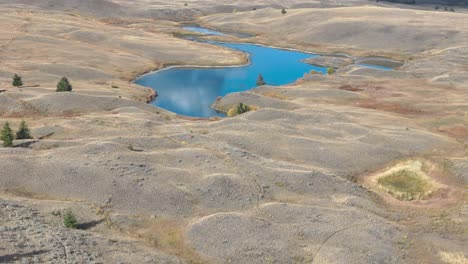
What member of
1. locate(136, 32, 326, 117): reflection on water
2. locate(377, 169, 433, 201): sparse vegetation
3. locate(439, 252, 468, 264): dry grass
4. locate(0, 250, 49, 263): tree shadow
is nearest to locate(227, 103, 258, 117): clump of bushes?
locate(136, 32, 326, 117): reflection on water

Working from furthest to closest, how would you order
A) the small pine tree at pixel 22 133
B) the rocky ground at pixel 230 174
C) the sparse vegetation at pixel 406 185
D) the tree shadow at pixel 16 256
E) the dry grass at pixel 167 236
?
the small pine tree at pixel 22 133 < the sparse vegetation at pixel 406 185 < the rocky ground at pixel 230 174 < the dry grass at pixel 167 236 < the tree shadow at pixel 16 256

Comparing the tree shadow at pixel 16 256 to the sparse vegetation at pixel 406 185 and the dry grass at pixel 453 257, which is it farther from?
the sparse vegetation at pixel 406 185

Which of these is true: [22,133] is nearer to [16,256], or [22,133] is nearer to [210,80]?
[16,256]

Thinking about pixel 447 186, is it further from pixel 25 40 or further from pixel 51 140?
pixel 25 40

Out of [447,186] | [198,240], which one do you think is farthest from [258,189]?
[447,186]

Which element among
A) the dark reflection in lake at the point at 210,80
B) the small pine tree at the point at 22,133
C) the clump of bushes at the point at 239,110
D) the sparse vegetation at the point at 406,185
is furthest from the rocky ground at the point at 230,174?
the dark reflection in lake at the point at 210,80

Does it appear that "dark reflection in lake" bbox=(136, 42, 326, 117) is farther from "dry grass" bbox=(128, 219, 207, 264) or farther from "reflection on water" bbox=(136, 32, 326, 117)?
"dry grass" bbox=(128, 219, 207, 264)

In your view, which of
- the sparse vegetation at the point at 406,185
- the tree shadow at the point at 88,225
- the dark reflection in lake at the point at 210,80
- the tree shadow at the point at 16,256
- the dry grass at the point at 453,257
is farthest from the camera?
the dark reflection in lake at the point at 210,80
